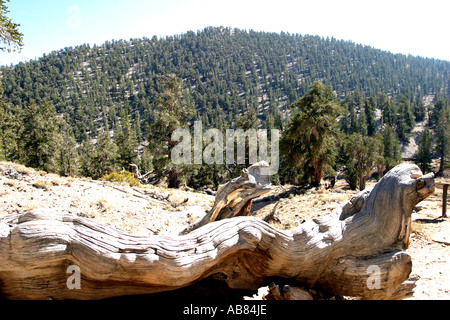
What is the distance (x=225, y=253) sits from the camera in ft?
14.1

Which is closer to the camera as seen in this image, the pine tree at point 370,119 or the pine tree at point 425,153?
the pine tree at point 425,153

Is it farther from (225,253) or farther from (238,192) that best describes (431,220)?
(225,253)

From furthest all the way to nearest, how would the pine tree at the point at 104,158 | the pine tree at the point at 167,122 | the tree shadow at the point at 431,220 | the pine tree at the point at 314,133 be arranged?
the pine tree at the point at 104,158 < the pine tree at the point at 167,122 < the pine tree at the point at 314,133 < the tree shadow at the point at 431,220

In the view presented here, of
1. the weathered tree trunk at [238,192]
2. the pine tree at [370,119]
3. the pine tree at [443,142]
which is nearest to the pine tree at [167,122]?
the weathered tree trunk at [238,192]

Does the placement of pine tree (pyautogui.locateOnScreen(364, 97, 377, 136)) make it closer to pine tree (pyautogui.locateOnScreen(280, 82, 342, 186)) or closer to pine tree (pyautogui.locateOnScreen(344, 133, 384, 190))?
pine tree (pyautogui.locateOnScreen(344, 133, 384, 190))

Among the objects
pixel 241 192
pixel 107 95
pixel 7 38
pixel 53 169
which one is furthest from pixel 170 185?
pixel 107 95

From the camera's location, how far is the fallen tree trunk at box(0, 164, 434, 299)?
3.59 meters

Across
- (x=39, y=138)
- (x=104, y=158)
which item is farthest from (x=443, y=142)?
(x=39, y=138)

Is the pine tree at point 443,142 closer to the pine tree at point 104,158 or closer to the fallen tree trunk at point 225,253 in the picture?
the pine tree at point 104,158

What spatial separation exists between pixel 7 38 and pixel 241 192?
32.6 feet

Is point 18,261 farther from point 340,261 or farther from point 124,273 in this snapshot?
point 340,261

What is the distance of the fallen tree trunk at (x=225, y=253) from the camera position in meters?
3.59
